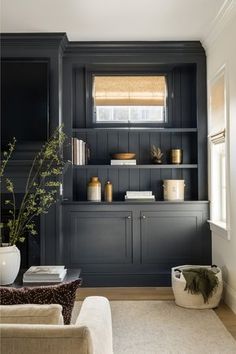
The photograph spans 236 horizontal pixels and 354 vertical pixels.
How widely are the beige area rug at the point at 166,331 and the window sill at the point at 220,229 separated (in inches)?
27.8

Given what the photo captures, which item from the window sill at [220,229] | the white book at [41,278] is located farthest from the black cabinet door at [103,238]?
the white book at [41,278]

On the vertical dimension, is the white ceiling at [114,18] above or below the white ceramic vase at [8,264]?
above

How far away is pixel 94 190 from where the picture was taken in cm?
468

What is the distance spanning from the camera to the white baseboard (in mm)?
3718

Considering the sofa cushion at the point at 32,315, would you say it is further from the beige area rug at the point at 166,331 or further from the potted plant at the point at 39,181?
the potted plant at the point at 39,181

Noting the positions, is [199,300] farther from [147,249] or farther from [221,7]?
[221,7]

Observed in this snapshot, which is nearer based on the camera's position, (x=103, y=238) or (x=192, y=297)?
(x=192, y=297)

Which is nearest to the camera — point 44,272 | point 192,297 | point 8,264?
point 8,264

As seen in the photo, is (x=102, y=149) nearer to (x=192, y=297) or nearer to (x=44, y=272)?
(x=192, y=297)

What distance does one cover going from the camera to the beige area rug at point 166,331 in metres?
2.89

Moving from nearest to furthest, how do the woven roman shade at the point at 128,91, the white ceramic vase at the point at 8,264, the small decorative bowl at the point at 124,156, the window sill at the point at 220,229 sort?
the white ceramic vase at the point at 8,264 < the window sill at the point at 220,229 < the small decorative bowl at the point at 124,156 < the woven roman shade at the point at 128,91

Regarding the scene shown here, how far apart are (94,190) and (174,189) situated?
2.96ft

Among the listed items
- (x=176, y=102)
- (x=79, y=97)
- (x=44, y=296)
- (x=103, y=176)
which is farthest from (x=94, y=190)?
(x=44, y=296)

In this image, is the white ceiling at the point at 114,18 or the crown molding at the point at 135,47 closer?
the white ceiling at the point at 114,18
